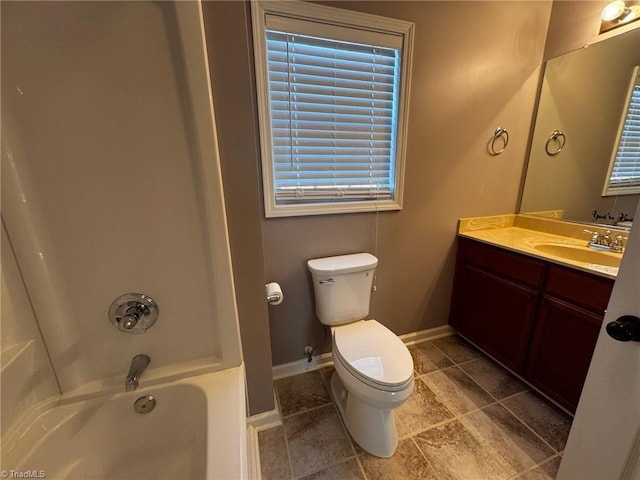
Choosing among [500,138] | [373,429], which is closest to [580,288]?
[500,138]

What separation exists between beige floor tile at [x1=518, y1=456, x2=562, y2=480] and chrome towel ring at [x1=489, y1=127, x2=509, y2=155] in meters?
1.72

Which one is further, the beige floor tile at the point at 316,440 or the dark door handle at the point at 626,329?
the beige floor tile at the point at 316,440

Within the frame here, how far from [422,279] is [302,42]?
1625 mm

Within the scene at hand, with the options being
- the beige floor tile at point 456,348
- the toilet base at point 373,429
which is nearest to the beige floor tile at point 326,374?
the toilet base at point 373,429

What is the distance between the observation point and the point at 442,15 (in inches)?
56.8

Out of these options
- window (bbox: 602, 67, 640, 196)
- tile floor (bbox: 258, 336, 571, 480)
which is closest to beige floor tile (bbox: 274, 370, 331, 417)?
tile floor (bbox: 258, 336, 571, 480)

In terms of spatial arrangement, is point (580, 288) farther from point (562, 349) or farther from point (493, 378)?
point (493, 378)

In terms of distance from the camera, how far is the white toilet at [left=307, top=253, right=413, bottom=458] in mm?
1101

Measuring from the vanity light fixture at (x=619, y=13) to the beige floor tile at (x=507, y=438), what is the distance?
86.2 inches

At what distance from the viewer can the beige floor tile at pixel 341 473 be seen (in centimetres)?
111

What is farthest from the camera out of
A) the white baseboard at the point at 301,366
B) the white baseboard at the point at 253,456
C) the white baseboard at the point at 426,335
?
the white baseboard at the point at 426,335

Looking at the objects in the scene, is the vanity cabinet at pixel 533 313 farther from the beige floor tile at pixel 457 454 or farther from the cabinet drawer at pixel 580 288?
the beige floor tile at pixel 457 454

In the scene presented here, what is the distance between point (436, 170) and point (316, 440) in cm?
168

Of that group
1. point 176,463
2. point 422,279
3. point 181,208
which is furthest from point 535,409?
point 181,208
